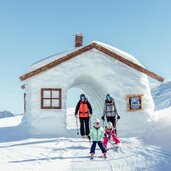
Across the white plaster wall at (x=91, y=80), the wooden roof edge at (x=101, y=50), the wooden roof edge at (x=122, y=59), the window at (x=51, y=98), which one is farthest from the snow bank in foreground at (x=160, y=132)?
the window at (x=51, y=98)

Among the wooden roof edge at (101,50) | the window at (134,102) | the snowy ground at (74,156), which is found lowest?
the snowy ground at (74,156)

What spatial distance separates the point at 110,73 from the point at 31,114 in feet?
13.3

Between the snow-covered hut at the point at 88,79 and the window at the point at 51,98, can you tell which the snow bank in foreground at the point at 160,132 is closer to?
the snow-covered hut at the point at 88,79

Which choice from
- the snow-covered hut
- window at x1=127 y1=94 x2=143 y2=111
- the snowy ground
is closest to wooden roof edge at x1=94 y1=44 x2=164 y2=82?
the snow-covered hut

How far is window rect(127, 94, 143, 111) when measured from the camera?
50.4 feet

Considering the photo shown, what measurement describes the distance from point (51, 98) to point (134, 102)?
3810 mm

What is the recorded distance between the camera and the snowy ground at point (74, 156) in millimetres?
8727

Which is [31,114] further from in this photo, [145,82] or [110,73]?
[145,82]

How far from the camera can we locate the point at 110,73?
51.0 ft

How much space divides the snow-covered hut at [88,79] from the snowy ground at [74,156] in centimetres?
183

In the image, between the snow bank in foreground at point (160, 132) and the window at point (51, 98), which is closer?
the snow bank in foreground at point (160, 132)

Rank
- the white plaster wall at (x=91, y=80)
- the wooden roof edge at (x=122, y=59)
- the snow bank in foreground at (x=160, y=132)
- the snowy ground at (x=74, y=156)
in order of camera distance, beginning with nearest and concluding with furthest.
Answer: the snowy ground at (x=74, y=156) < the snow bank in foreground at (x=160, y=132) < the white plaster wall at (x=91, y=80) < the wooden roof edge at (x=122, y=59)

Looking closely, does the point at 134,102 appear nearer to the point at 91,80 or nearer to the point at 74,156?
the point at 91,80

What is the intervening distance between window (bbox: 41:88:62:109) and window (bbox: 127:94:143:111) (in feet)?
10.4
